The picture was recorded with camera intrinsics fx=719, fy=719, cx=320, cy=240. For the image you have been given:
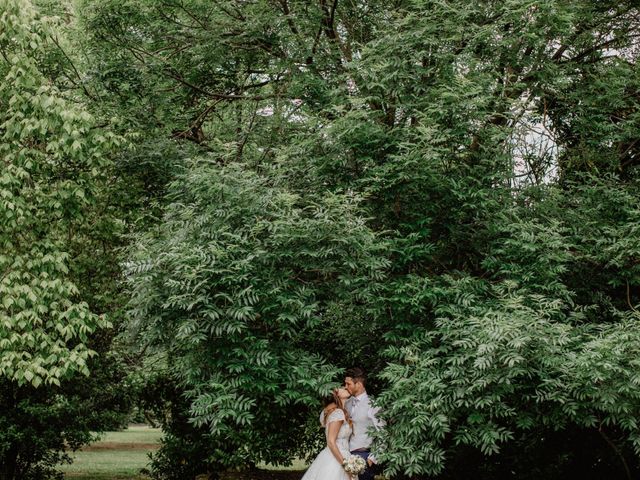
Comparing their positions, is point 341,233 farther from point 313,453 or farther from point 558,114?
point 313,453

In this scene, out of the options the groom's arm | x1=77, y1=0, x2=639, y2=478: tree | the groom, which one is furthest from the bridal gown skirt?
x1=77, y1=0, x2=639, y2=478: tree

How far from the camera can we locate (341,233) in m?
8.04

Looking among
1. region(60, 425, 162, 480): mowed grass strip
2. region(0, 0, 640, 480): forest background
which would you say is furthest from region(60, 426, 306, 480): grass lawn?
region(0, 0, 640, 480): forest background

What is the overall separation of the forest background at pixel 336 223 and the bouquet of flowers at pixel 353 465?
479 mm

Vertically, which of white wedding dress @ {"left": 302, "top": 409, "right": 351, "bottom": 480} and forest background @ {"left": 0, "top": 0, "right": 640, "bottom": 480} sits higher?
forest background @ {"left": 0, "top": 0, "right": 640, "bottom": 480}

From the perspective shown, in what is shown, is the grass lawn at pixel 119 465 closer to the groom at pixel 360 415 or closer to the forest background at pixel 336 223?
the forest background at pixel 336 223

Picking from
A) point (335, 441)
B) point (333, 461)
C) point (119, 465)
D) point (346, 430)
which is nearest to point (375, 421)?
point (346, 430)

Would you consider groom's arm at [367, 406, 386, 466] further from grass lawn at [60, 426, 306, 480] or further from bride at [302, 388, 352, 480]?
grass lawn at [60, 426, 306, 480]

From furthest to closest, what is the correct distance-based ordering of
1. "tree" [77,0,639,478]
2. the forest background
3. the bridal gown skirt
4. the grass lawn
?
1. the grass lawn
2. the bridal gown skirt
3. the forest background
4. "tree" [77,0,639,478]

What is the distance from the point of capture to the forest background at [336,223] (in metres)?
7.77

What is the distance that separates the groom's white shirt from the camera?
28.2ft

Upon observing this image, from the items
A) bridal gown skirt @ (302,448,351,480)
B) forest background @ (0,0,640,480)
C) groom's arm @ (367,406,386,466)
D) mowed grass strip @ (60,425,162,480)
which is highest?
forest background @ (0,0,640,480)

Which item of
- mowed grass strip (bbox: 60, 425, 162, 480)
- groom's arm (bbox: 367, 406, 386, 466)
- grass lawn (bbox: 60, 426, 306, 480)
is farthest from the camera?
mowed grass strip (bbox: 60, 425, 162, 480)

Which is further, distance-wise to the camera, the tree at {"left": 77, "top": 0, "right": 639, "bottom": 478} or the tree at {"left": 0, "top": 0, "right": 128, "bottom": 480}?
the tree at {"left": 0, "top": 0, "right": 128, "bottom": 480}
